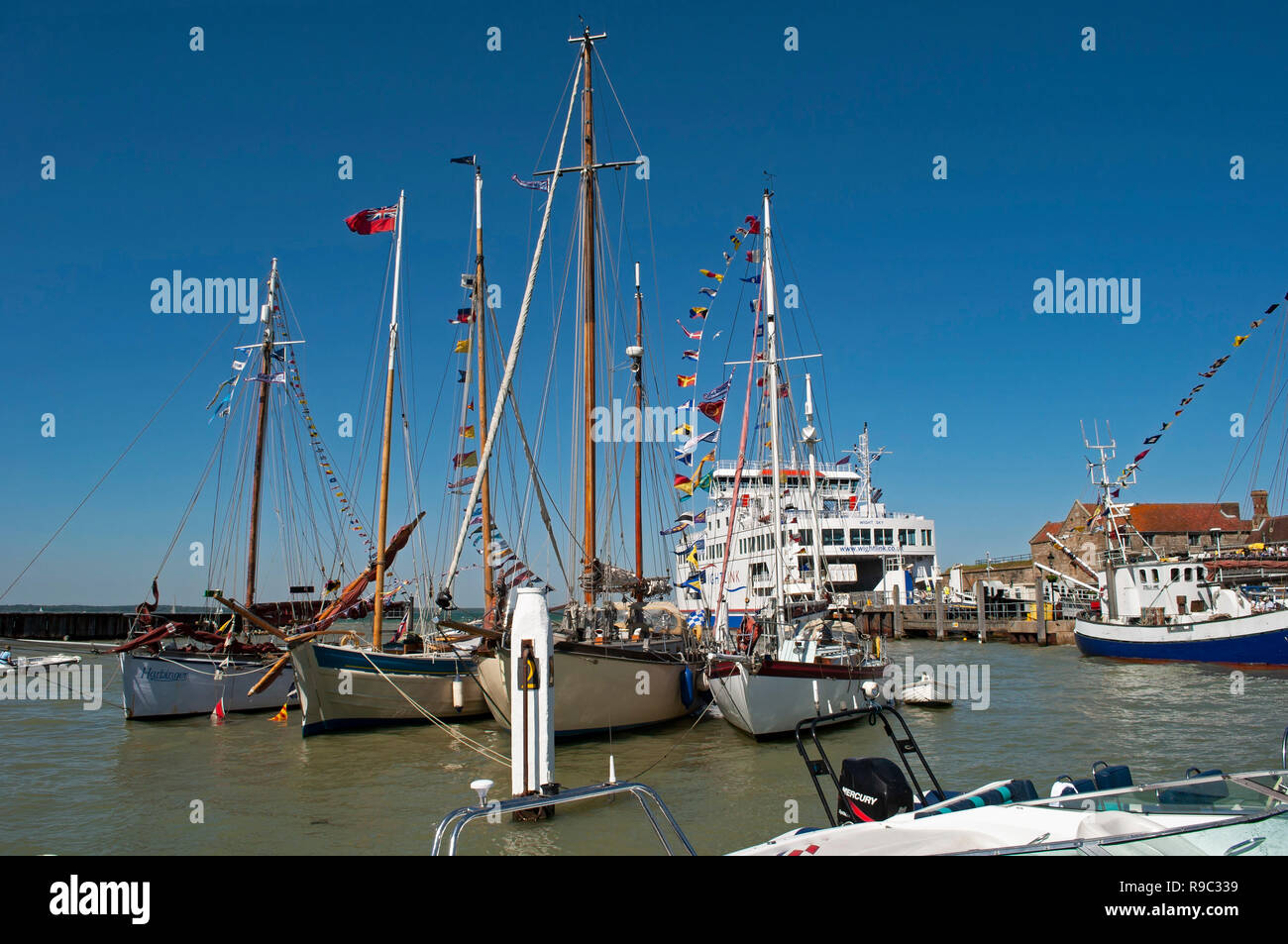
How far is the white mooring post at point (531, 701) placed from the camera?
11.4m

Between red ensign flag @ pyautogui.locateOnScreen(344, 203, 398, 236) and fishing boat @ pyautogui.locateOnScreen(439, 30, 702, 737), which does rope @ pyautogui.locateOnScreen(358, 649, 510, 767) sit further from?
red ensign flag @ pyautogui.locateOnScreen(344, 203, 398, 236)

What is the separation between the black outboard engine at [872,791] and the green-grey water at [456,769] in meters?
2.80

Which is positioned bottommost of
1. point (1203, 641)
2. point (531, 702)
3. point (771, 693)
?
point (1203, 641)

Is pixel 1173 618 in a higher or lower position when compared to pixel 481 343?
lower

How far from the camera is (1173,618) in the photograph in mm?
37438

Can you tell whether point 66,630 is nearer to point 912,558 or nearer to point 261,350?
point 261,350

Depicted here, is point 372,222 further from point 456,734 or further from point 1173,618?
point 1173,618

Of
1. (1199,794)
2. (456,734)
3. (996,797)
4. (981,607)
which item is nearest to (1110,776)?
(996,797)

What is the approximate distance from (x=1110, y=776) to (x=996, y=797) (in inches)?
54.8

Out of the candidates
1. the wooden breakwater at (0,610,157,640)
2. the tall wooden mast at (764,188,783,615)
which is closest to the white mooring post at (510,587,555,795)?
the tall wooden mast at (764,188,783,615)

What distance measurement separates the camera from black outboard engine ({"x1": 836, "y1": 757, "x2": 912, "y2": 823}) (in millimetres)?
→ 7297

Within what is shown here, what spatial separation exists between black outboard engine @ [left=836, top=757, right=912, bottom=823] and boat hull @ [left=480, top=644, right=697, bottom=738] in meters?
9.03

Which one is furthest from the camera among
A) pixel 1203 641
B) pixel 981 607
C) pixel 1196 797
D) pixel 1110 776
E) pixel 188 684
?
pixel 981 607
